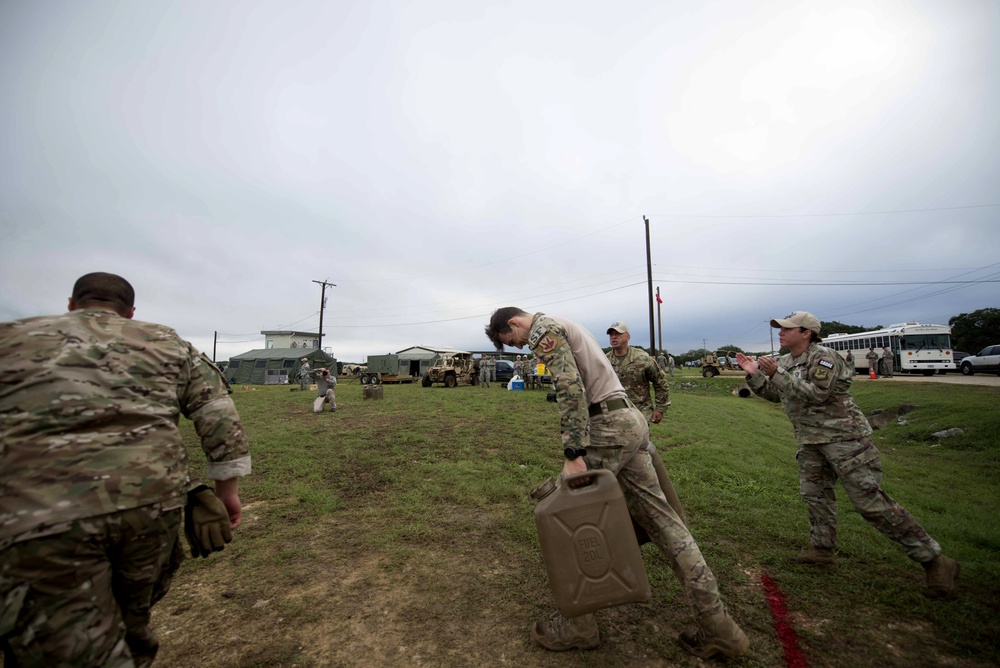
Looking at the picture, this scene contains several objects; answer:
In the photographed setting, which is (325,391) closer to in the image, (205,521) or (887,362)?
(205,521)

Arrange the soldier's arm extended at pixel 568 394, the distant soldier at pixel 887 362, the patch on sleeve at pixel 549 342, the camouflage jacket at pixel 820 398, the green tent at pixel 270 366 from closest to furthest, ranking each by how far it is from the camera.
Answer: the soldier's arm extended at pixel 568 394
the patch on sleeve at pixel 549 342
the camouflage jacket at pixel 820 398
the distant soldier at pixel 887 362
the green tent at pixel 270 366

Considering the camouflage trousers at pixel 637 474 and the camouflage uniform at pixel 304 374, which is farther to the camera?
the camouflage uniform at pixel 304 374

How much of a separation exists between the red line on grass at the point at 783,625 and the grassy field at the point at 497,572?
0.05 m

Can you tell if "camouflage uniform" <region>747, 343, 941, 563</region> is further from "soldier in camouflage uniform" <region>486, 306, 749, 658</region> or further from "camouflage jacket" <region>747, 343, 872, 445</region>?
"soldier in camouflage uniform" <region>486, 306, 749, 658</region>

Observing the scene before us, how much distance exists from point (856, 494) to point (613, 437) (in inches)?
79.1

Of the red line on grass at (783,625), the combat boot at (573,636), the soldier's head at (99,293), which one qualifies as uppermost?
the soldier's head at (99,293)

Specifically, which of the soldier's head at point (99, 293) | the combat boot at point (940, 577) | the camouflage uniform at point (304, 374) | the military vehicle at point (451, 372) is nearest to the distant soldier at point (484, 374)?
the military vehicle at point (451, 372)

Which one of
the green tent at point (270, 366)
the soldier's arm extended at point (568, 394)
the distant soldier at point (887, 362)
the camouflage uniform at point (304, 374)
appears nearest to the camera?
the soldier's arm extended at point (568, 394)

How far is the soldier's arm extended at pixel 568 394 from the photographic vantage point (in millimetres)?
2428

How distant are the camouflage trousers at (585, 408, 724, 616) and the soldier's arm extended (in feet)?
0.43

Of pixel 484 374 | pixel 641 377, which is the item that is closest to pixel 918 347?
pixel 484 374

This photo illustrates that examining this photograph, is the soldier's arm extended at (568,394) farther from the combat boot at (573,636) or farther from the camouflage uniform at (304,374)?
the camouflage uniform at (304,374)

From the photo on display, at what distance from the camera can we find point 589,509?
2203 mm

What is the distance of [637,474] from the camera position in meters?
2.59
